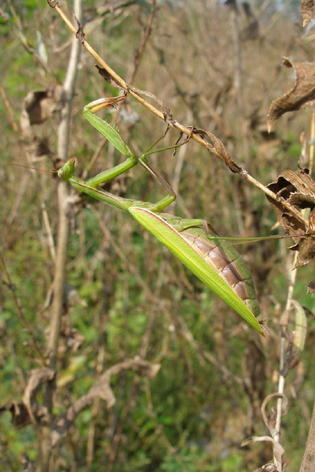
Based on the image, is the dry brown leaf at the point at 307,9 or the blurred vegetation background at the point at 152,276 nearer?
the dry brown leaf at the point at 307,9

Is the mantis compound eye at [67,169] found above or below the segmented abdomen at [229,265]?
above

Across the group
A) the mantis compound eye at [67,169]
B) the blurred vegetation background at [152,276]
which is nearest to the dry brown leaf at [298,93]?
the mantis compound eye at [67,169]

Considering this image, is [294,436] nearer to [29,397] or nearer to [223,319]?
[223,319]

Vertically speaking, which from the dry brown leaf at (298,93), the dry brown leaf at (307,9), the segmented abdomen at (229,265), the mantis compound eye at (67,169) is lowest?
the segmented abdomen at (229,265)

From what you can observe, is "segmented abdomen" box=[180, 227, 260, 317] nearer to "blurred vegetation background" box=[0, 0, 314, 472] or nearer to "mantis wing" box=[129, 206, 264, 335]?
"mantis wing" box=[129, 206, 264, 335]

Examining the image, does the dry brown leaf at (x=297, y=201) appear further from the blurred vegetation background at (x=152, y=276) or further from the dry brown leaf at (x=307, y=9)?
the blurred vegetation background at (x=152, y=276)

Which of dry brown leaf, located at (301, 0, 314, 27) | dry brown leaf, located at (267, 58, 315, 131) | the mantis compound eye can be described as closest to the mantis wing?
the mantis compound eye

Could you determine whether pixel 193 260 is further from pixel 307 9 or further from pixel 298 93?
pixel 307 9

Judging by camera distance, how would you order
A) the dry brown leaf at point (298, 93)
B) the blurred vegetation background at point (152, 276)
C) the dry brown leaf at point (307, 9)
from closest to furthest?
the dry brown leaf at point (307, 9)
the dry brown leaf at point (298, 93)
the blurred vegetation background at point (152, 276)
